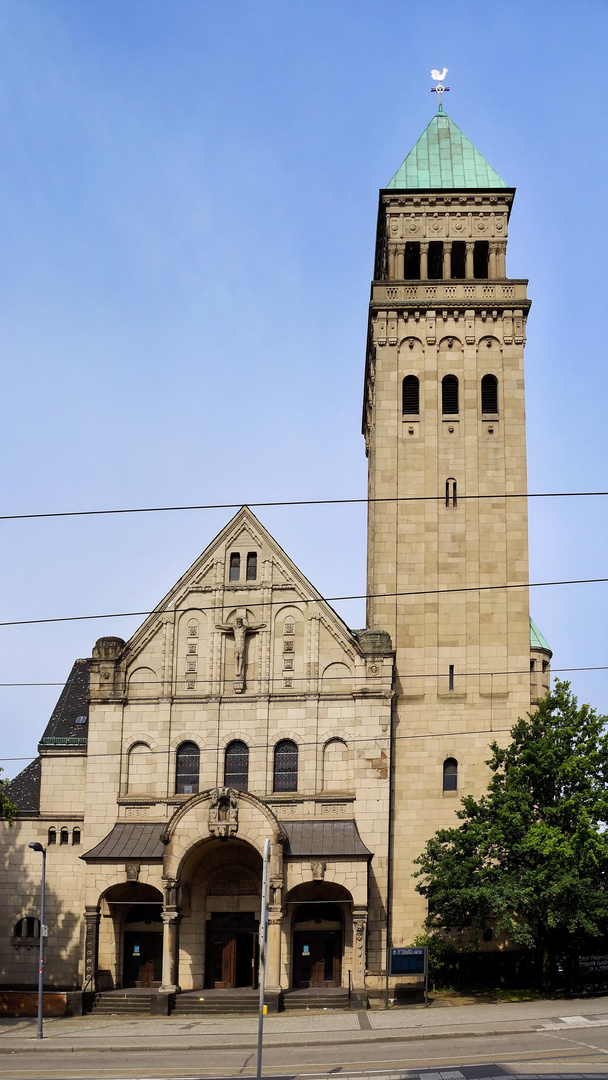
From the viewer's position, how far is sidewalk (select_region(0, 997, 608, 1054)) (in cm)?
3481

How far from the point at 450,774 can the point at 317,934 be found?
8.18 metres

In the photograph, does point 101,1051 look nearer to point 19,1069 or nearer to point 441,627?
point 19,1069

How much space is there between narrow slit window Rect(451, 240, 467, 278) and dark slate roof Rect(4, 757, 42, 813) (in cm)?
2926

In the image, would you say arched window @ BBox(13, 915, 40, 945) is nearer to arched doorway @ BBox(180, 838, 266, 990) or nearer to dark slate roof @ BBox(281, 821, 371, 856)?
arched doorway @ BBox(180, 838, 266, 990)

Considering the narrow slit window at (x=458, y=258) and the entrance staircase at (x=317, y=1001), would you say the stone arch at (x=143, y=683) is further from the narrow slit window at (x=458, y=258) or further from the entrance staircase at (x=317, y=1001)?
the narrow slit window at (x=458, y=258)

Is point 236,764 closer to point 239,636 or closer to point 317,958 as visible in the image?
point 239,636

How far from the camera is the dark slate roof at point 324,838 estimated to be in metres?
43.4

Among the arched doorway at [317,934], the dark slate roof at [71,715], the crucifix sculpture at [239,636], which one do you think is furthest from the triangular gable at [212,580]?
the arched doorway at [317,934]

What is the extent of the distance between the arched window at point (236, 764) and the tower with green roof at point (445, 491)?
19.8 feet

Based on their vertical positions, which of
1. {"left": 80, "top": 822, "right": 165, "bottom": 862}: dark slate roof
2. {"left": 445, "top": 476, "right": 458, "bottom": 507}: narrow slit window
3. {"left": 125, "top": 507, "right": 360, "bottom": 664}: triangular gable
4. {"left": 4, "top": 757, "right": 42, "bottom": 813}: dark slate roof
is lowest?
{"left": 80, "top": 822, "right": 165, "bottom": 862}: dark slate roof

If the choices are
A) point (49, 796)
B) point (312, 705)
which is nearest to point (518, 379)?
point (312, 705)

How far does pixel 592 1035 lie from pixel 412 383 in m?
28.5

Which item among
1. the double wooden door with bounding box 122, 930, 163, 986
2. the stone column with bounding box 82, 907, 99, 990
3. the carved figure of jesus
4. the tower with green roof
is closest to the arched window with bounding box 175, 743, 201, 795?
the carved figure of jesus

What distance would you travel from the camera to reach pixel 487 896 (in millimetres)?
39594
